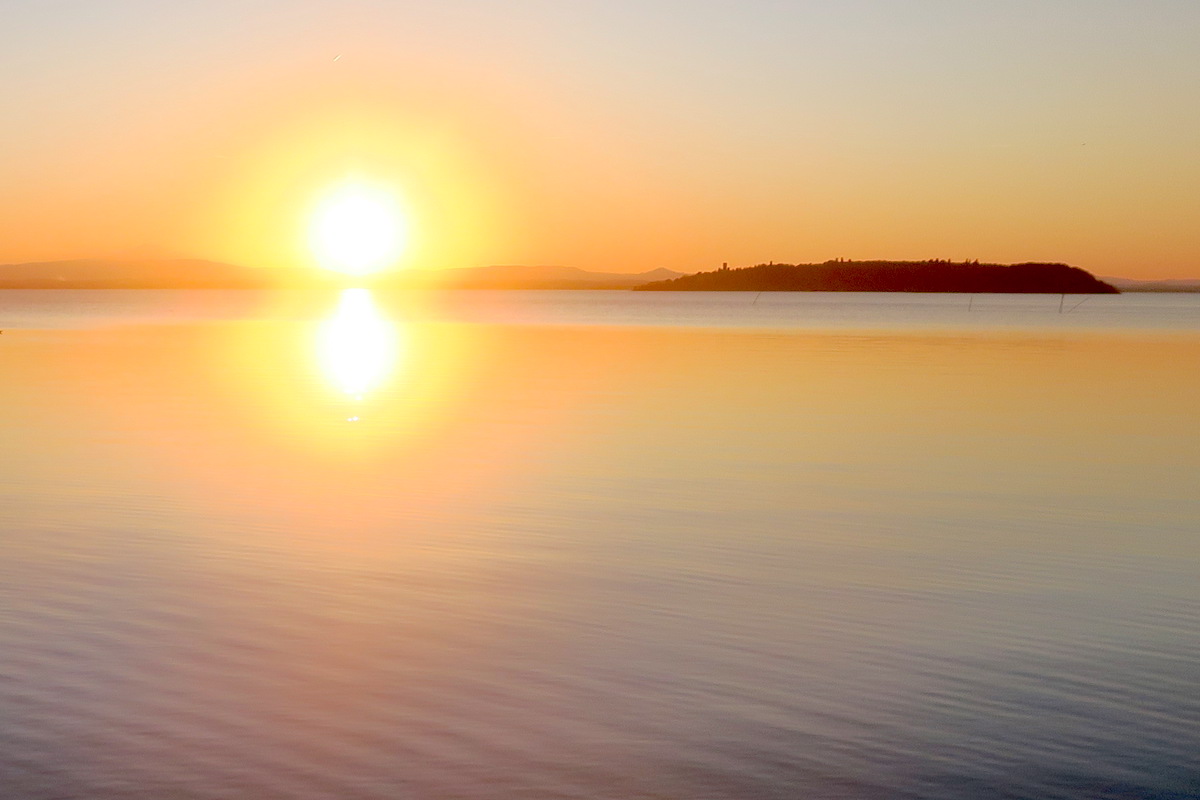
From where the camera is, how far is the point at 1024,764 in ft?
21.8

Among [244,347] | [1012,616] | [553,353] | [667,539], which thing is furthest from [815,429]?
[244,347]

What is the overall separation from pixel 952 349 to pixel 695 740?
48202 millimetres

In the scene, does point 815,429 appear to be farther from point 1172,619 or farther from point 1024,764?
point 1024,764

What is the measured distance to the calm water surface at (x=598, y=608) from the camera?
670cm

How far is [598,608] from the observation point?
9984 millimetres

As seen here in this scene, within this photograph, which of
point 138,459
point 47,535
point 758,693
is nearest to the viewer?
point 758,693

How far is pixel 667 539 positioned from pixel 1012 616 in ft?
12.9

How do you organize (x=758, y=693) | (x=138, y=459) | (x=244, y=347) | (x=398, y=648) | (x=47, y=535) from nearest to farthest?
(x=758, y=693), (x=398, y=648), (x=47, y=535), (x=138, y=459), (x=244, y=347)

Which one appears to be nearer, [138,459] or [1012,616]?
[1012,616]

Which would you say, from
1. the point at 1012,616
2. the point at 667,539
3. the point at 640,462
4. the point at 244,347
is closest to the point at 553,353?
the point at 244,347

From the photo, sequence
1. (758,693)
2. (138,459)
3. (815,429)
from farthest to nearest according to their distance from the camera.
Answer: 1. (815,429)
2. (138,459)
3. (758,693)

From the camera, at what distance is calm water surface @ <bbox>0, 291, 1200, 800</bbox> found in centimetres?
670

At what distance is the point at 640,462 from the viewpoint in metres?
18.7

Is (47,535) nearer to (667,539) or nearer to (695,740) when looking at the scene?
(667,539)
